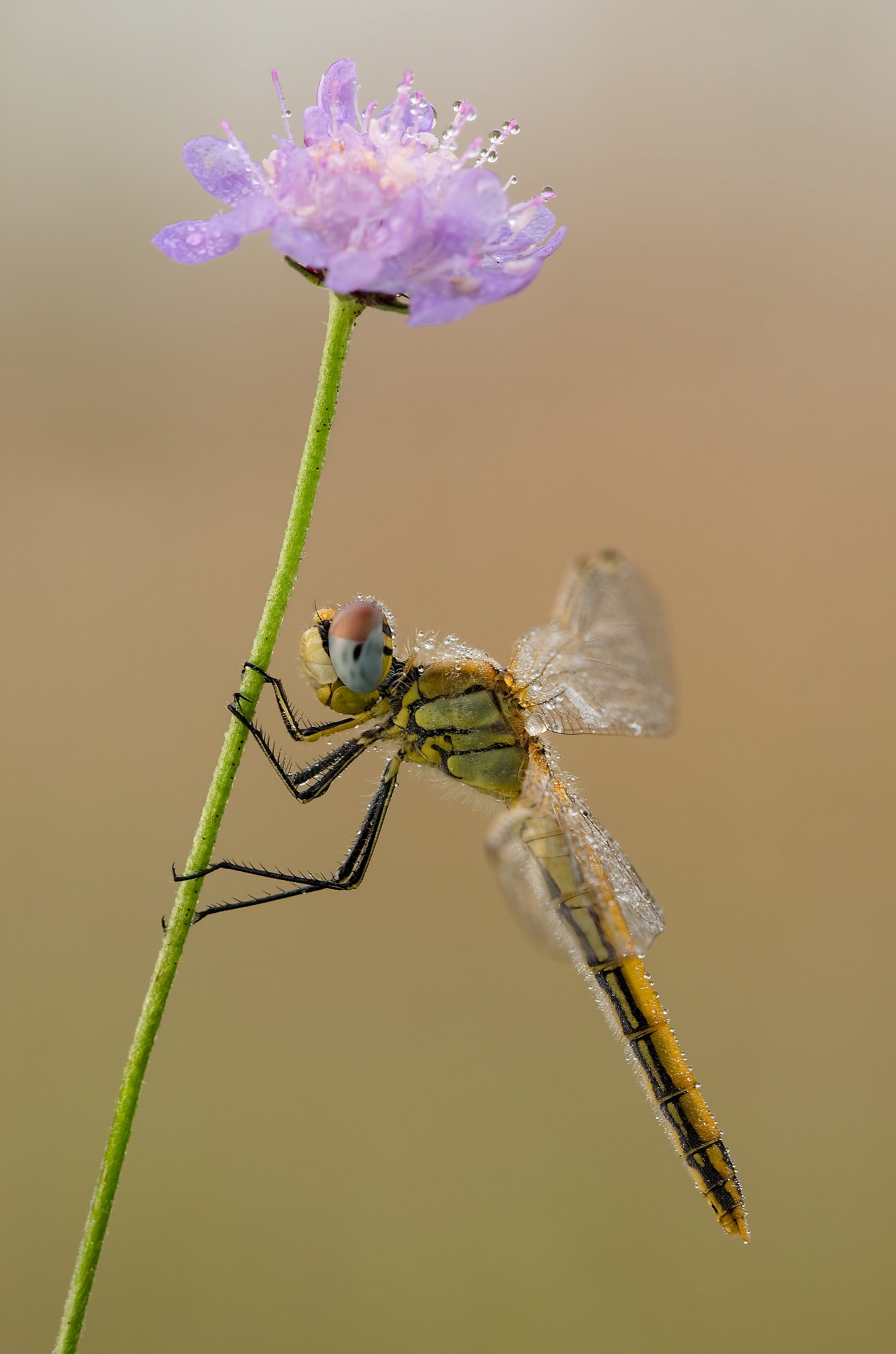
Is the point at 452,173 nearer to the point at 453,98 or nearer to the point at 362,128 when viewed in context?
the point at 362,128

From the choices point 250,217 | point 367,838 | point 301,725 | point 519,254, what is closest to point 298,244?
point 250,217

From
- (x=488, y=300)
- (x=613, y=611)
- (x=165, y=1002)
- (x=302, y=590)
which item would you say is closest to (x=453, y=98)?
(x=302, y=590)

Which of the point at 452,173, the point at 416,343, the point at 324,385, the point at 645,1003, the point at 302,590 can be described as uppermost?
the point at 416,343

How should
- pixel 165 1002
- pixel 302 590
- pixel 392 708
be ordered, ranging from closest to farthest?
pixel 165 1002
pixel 392 708
pixel 302 590

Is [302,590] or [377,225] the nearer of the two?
[377,225]

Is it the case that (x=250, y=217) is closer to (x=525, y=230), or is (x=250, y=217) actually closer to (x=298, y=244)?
(x=298, y=244)

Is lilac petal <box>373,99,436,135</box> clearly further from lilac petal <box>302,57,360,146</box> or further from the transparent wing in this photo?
the transparent wing

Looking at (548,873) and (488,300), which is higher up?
(488,300)
